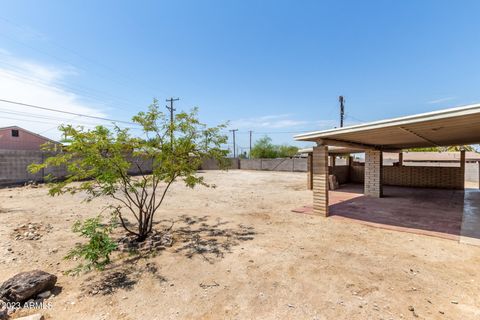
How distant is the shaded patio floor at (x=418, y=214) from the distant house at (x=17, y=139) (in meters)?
25.9

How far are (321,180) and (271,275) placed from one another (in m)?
3.54

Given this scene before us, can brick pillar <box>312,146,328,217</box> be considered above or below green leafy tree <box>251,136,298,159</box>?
below

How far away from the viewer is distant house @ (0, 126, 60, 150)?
64.0 feet

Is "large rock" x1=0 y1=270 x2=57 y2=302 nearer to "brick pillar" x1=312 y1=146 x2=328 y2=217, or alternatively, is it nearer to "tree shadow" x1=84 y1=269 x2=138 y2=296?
"tree shadow" x1=84 y1=269 x2=138 y2=296

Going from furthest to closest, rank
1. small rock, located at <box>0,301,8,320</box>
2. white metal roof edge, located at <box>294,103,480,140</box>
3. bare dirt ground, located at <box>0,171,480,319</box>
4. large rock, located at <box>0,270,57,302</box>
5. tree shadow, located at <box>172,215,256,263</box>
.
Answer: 1. tree shadow, located at <box>172,215,256,263</box>
2. white metal roof edge, located at <box>294,103,480,140</box>
3. large rock, located at <box>0,270,57,302</box>
4. bare dirt ground, located at <box>0,171,480,319</box>
5. small rock, located at <box>0,301,8,320</box>

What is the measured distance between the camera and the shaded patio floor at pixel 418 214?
465 centimetres

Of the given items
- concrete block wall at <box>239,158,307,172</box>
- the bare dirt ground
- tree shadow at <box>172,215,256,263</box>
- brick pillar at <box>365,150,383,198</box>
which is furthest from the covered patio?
concrete block wall at <box>239,158,307,172</box>

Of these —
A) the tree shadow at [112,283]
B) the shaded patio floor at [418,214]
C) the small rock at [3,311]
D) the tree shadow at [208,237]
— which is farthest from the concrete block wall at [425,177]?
the small rock at [3,311]

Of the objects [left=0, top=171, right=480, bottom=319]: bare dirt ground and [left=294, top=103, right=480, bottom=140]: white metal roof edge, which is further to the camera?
[left=294, top=103, right=480, bottom=140]: white metal roof edge

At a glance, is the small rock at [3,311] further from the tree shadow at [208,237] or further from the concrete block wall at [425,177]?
the concrete block wall at [425,177]

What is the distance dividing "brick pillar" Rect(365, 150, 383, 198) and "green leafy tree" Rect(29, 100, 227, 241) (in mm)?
6874

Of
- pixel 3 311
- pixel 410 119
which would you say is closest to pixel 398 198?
pixel 410 119

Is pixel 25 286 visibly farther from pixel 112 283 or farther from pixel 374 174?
pixel 374 174

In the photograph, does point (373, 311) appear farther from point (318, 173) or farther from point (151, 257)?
point (318, 173)
